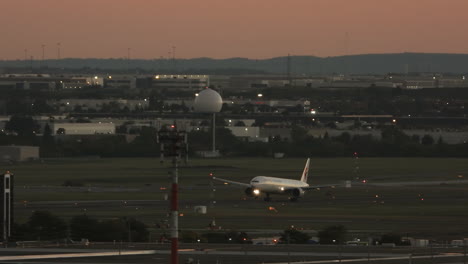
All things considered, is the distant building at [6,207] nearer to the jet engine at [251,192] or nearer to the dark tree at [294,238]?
the dark tree at [294,238]

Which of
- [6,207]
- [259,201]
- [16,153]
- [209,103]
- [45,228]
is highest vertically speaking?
[209,103]

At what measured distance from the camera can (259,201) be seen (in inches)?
3770

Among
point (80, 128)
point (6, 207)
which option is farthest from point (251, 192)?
point (80, 128)

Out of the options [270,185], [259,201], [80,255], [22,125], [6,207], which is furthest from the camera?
[22,125]

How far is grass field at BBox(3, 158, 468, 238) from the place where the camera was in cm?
7856

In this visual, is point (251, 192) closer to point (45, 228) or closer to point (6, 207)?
point (45, 228)

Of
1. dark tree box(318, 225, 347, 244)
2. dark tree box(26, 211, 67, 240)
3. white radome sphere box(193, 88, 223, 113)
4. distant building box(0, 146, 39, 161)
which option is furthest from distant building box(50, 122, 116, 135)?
dark tree box(318, 225, 347, 244)

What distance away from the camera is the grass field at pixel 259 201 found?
78562mm

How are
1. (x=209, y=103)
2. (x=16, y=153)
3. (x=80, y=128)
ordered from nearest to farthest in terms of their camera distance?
(x=16, y=153) < (x=209, y=103) < (x=80, y=128)

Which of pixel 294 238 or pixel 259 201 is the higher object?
pixel 294 238

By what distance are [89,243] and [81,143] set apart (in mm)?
103296

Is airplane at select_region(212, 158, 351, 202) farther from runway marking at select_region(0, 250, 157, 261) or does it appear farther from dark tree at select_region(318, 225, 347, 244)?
runway marking at select_region(0, 250, 157, 261)

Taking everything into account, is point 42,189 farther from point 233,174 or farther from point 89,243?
point 89,243

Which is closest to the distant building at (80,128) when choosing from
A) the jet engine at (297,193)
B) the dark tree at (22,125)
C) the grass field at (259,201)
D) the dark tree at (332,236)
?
the dark tree at (22,125)
